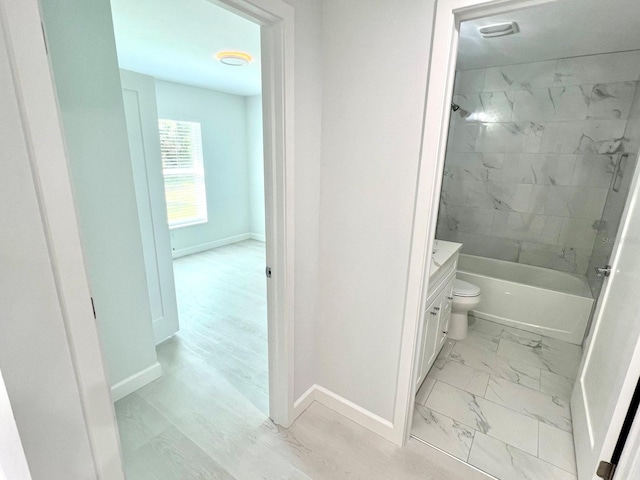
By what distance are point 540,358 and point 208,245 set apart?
4556 millimetres

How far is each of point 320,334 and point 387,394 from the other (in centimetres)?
49

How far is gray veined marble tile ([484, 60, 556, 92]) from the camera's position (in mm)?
2930

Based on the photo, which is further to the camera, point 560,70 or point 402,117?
point 560,70

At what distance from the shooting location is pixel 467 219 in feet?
12.0

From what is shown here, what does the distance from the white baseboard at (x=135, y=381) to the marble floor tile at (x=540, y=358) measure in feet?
8.47

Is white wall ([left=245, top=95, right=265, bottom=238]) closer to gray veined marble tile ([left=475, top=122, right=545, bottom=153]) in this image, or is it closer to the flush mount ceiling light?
the flush mount ceiling light

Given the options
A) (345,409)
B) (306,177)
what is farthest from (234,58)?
(345,409)

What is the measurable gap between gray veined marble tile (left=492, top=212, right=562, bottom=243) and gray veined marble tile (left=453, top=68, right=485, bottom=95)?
4.42 ft

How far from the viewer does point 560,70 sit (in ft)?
9.43

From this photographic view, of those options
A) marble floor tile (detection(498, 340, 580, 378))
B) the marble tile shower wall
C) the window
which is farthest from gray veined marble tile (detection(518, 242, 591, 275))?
the window

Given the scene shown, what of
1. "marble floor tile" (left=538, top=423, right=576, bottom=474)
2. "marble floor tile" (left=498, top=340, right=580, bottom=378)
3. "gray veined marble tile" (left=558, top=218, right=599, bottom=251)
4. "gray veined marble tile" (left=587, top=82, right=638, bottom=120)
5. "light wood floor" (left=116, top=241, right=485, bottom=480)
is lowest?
"light wood floor" (left=116, top=241, right=485, bottom=480)

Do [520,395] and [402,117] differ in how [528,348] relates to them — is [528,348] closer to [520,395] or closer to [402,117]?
[520,395]

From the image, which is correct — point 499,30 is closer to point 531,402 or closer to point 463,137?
point 463,137

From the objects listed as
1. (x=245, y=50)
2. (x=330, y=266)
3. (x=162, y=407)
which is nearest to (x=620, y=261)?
(x=330, y=266)
